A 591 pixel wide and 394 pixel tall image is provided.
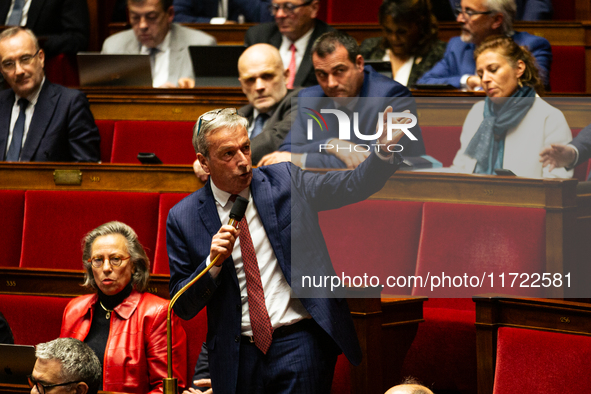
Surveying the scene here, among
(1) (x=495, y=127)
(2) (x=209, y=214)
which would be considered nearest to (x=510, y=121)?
(1) (x=495, y=127)

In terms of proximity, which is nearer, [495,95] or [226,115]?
[226,115]

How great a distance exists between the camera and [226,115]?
2.26 ft

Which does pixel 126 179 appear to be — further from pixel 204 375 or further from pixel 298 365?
pixel 298 365

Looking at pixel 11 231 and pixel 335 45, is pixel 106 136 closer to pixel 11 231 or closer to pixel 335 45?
pixel 11 231

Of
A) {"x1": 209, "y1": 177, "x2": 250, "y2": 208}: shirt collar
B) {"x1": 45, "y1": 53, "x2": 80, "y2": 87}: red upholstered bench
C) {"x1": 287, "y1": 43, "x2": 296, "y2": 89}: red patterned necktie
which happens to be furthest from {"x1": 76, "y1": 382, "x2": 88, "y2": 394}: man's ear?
{"x1": 45, "y1": 53, "x2": 80, "y2": 87}: red upholstered bench

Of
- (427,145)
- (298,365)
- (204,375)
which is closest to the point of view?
(298,365)

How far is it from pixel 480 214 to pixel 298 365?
0.37 metres

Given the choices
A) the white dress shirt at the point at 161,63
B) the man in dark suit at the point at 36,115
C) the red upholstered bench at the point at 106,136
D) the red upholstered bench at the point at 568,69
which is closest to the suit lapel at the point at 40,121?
the man in dark suit at the point at 36,115

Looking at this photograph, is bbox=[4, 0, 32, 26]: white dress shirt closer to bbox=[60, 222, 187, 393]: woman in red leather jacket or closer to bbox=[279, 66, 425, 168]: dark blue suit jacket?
bbox=[279, 66, 425, 168]: dark blue suit jacket

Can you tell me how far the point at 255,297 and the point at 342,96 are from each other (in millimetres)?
539

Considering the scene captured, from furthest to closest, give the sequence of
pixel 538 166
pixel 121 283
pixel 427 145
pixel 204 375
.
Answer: pixel 427 145
pixel 538 166
pixel 121 283
pixel 204 375

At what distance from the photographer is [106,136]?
1.49 meters

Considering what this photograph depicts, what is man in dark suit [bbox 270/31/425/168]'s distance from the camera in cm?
108

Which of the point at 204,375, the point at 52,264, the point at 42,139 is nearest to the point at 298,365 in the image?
the point at 204,375
